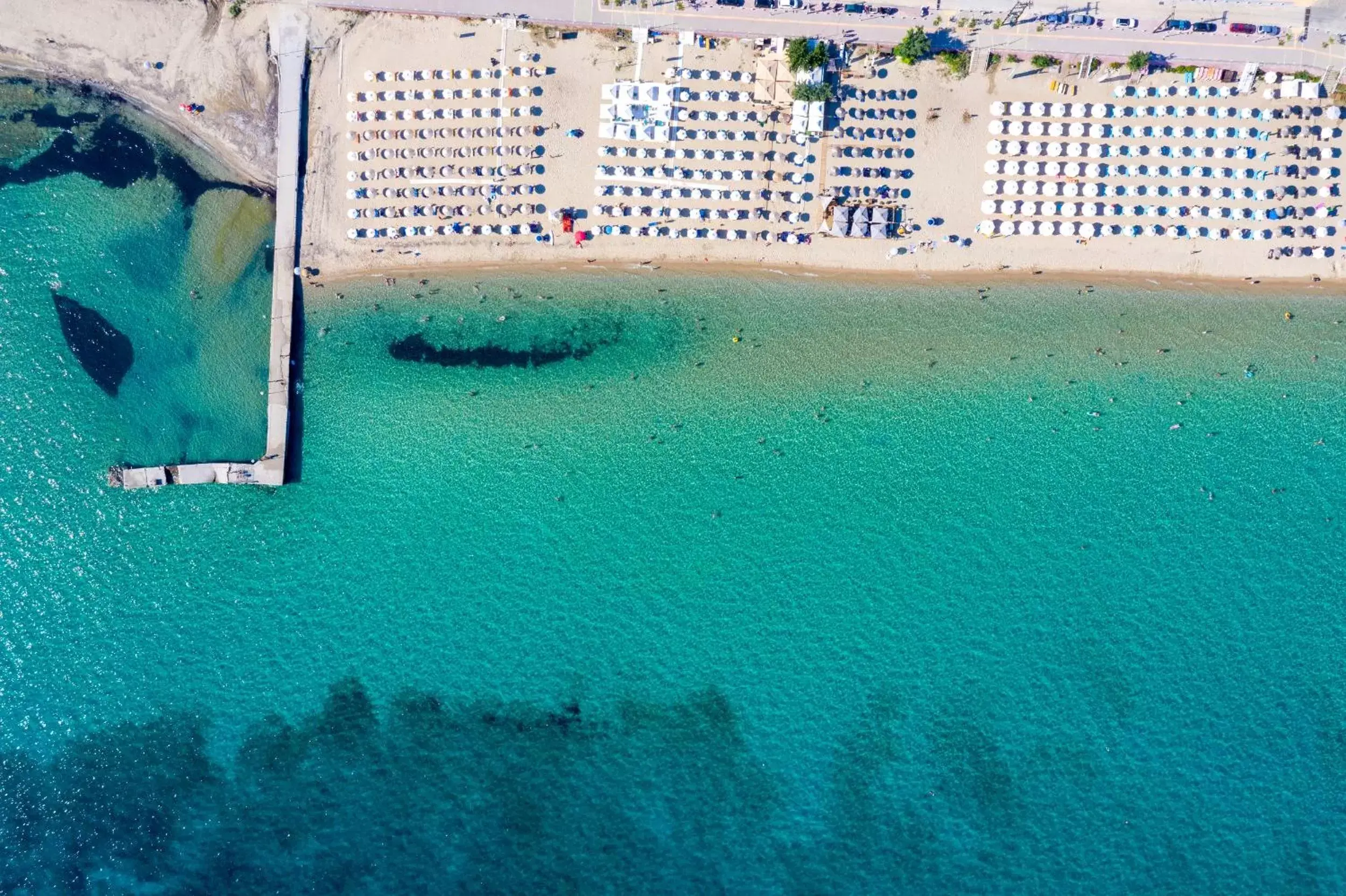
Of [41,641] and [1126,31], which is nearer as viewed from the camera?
[1126,31]

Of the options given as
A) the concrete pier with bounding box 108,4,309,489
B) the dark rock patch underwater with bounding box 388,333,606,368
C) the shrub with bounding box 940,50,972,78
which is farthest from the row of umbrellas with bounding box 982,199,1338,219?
the concrete pier with bounding box 108,4,309,489

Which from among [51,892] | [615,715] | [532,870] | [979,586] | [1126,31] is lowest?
[51,892]

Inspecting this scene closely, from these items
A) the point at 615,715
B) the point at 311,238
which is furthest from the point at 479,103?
the point at 615,715

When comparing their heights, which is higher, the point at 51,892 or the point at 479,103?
the point at 479,103

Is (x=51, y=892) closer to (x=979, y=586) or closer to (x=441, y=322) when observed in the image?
(x=441, y=322)

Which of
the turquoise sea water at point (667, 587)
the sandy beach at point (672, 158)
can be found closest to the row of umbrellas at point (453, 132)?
the sandy beach at point (672, 158)

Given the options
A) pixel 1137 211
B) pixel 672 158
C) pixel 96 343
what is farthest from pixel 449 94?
pixel 1137 211
